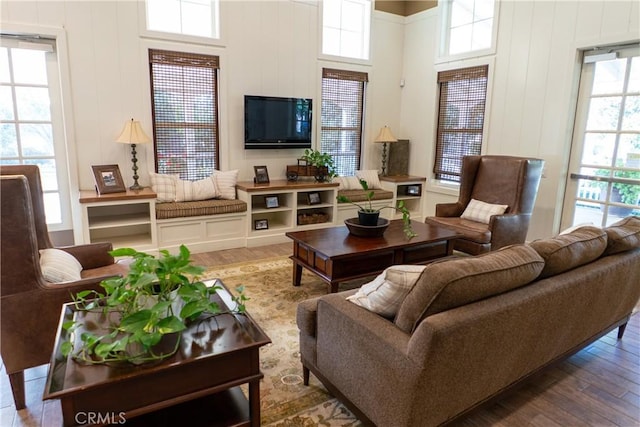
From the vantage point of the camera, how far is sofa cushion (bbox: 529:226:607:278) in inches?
71.7

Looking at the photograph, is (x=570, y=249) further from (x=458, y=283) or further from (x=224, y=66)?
(x=224, y=66)

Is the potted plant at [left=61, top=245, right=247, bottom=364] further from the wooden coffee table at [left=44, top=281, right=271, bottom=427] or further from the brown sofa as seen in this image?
the brown sofa

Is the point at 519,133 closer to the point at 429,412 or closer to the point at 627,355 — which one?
the point at 627,355

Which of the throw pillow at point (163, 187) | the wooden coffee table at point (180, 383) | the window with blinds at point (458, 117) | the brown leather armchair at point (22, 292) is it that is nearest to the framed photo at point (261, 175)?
the throw pillow at point (163, 187)

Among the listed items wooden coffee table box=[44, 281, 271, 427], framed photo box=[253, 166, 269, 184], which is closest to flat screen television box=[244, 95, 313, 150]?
framed photo box=[253, 166, 269, 184]

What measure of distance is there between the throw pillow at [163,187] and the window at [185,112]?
0.27m

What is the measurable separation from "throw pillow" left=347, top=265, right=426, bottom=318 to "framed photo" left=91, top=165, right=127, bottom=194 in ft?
10.7

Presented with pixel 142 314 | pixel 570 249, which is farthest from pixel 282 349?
pixel 570 249

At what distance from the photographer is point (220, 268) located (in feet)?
12.7

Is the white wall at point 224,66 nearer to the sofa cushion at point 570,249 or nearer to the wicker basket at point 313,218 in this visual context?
the wicker basket at point 313,218

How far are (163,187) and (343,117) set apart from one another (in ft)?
8.96

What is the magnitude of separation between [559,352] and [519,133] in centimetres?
325

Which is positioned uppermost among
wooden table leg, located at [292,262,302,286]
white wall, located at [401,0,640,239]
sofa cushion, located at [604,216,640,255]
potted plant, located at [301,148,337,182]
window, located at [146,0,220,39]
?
window, located at [146,0,220,39]

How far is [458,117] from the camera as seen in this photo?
536 centimetres
